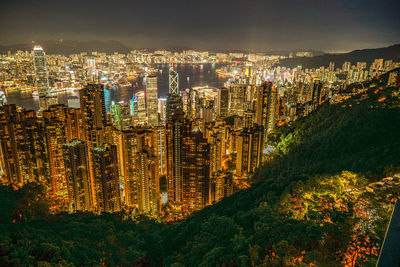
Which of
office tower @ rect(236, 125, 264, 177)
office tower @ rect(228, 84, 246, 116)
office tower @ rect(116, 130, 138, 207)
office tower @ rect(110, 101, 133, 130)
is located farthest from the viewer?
office tower @ rect(228, 84, 246, 116)

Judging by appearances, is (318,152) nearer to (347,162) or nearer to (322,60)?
(347,162)

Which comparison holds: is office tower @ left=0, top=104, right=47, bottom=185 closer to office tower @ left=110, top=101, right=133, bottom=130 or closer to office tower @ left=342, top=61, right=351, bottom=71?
office tower @ left=110, top=101, right=133, bottom=130

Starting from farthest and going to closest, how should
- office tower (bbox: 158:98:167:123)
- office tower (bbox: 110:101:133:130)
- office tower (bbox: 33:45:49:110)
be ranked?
office tower (bbox: 33:45:49:110) → office tower (bbox: 158:98:167:123) → office tower (bbox: 110:101:133:130)

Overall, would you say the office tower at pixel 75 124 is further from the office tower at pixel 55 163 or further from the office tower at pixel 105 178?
the office tower at pixel 105 178

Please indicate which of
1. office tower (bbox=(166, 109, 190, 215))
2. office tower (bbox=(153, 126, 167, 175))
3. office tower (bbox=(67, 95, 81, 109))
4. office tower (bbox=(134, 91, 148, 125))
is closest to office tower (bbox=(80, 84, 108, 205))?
office tower (bbox=(153, 126, 167, 175))

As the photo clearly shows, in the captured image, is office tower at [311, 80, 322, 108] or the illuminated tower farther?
office tower at [311, 80, 322, 108]

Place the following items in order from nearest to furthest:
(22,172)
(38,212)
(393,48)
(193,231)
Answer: (38,212) < (193,231) < (22,172) < (393,48)

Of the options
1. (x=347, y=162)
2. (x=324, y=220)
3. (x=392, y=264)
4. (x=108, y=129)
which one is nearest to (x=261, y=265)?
(x=324, y=220)
